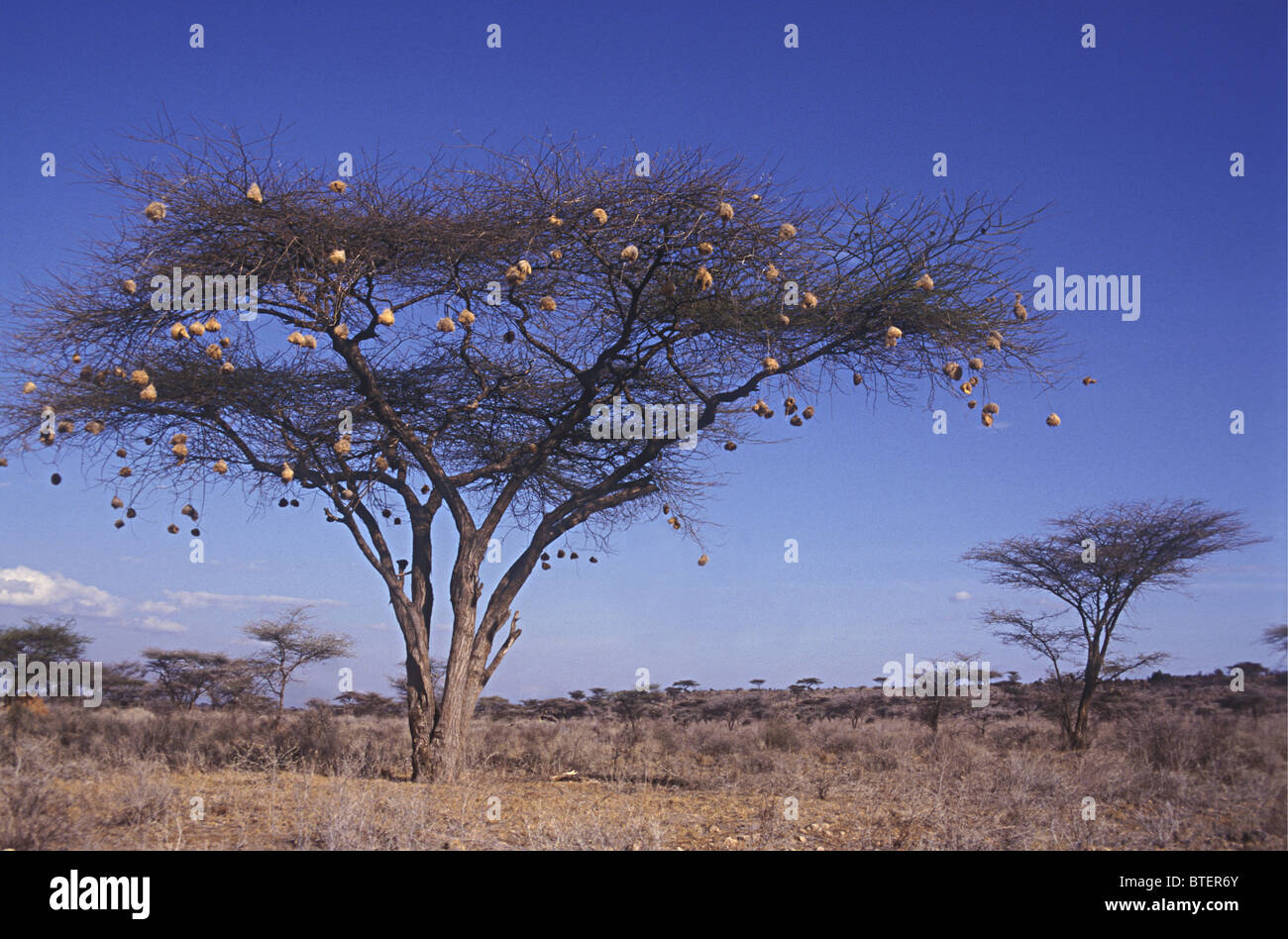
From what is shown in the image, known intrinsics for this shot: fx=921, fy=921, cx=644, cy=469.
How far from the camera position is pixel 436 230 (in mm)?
9438

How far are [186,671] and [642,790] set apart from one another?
2203 cm

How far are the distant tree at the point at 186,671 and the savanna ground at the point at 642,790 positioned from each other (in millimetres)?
9046

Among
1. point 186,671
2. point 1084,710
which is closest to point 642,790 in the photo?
point 1084,710

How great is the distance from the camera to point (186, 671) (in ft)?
90.1

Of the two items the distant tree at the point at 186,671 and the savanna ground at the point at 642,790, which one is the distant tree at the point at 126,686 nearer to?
the distant tree at the point at 186,671

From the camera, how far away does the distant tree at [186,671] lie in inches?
1069

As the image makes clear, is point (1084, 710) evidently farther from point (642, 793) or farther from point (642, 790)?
point (642, 793)

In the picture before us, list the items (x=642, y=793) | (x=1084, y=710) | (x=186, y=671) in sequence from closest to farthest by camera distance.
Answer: (x=642, y=793) → (x=1084, y=710) → (x=186, y=671)

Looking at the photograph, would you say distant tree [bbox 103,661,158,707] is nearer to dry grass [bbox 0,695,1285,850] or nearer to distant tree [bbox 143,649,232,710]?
distant tree [bbox 143,649,232,710]

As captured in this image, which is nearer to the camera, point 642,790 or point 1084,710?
point 642,790

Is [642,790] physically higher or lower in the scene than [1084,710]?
higher

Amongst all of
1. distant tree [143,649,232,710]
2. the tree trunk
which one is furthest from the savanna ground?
distant tree [143,649,232,710]

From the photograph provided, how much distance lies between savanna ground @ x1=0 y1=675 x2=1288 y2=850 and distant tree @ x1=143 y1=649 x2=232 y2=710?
9.05 meters
